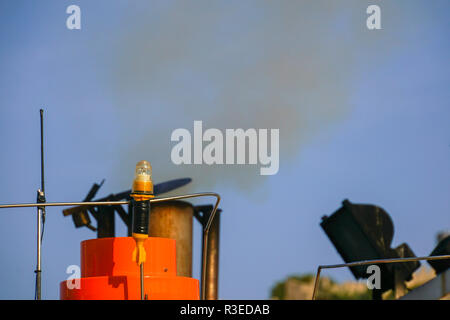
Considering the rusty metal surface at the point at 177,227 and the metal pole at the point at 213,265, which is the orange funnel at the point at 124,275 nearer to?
the rusty metal surface at the point at 177,227

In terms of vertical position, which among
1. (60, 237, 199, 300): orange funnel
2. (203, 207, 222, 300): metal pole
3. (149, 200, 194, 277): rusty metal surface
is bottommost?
(203, 207, 222, 300): metal pole

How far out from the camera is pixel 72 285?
6.56 m

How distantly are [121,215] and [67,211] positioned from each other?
4.74ft

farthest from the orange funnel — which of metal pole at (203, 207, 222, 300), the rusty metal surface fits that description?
metal pole at (203, 207, 222, 300)

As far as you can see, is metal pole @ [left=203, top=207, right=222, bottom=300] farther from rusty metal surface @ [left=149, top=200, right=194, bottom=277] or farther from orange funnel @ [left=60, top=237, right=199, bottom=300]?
orange funnel @ [left=60, top=237, right=199, bottom=300]

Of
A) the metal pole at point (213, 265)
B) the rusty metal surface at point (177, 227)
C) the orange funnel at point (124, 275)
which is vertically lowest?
the metal pole at point (213, 265)

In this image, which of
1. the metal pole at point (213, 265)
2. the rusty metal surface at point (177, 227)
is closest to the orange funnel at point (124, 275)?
the rusty metal surface at point (177, 227)

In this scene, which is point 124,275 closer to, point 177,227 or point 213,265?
point 177,227

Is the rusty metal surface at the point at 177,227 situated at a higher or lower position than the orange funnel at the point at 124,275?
lower

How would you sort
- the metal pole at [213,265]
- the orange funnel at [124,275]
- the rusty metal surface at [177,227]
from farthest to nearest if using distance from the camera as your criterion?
1. the metal pole at [213,265]
2. the rusty metal surface at [177,227]
3. the orange funnel at [124,275]

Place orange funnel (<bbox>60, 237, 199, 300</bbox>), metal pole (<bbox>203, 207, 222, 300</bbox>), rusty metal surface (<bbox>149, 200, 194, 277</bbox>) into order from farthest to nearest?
metal pole (<bbox>203, 207, 222, 300</bbox>) < rusty metal surface (<bbox>149, 200, 194, 277</bbox>) < orange funnel (<bbox>60, 237, 199, 300</bbox>)

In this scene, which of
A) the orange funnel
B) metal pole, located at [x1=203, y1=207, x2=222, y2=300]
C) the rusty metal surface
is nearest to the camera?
the orange funnel

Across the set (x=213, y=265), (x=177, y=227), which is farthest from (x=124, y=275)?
(x=213, y=265)
